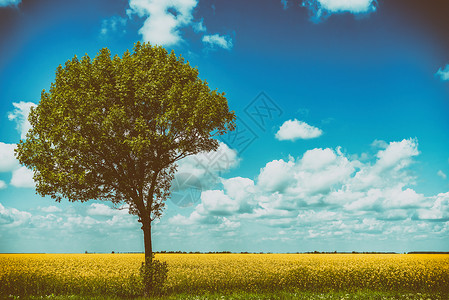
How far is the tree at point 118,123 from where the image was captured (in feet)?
68.6

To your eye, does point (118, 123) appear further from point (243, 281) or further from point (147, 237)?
point (243, 281)

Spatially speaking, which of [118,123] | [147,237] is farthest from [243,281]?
[118,123]

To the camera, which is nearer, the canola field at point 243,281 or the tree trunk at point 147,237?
the tree trunk at point 147,237

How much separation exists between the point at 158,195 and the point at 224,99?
354 inches

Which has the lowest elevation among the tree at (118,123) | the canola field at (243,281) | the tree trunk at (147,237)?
the canola field at (243,281)

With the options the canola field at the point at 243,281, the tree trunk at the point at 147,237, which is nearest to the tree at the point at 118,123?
the tree trunk at the point at 147,237

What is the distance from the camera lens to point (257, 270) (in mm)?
28219

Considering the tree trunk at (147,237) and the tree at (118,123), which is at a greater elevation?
the tree at (118,123)

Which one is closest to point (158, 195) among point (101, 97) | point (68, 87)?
point (101, 97)

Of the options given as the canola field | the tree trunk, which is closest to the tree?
the tree trunk

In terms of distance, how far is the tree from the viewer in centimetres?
2092

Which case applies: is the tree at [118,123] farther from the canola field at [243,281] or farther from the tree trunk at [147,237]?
the canola field at [243,281]

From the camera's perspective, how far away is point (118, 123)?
20.8 m

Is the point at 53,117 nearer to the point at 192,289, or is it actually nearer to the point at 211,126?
the point at 211,126
